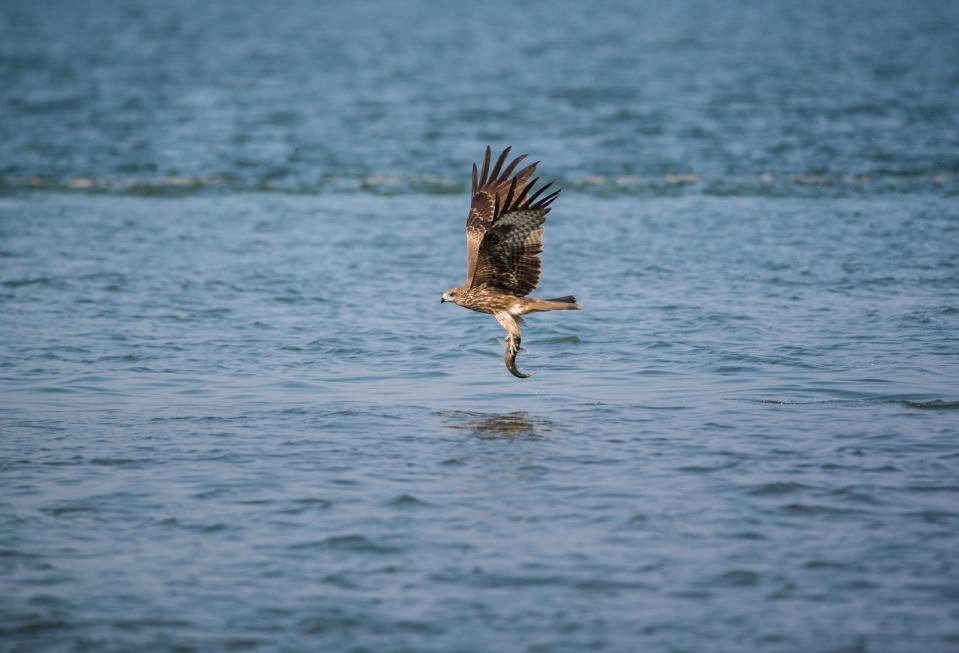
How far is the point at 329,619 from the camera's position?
6.14 meters

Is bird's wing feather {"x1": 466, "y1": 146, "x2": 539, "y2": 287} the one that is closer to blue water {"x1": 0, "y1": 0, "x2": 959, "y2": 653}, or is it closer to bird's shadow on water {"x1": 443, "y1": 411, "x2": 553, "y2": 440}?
blue water {"x1": 0, "y1": 0, "x2": 959, "y2": 653}

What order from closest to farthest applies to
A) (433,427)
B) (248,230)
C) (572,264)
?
(433,427), (572,264), (248,230)

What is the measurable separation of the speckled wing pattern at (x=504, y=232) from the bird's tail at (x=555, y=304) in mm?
134

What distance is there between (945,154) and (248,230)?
452 inches

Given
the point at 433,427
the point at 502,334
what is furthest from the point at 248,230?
the point at 433,427

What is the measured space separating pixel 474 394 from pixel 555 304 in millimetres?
933

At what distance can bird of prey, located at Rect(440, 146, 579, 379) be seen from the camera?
33.1ft

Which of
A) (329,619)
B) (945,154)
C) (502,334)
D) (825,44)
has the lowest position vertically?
(329,619)

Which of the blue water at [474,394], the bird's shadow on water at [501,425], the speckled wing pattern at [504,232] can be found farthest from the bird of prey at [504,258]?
the bird's shadow on water at [501,425]

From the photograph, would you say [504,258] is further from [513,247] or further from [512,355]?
[512,355]

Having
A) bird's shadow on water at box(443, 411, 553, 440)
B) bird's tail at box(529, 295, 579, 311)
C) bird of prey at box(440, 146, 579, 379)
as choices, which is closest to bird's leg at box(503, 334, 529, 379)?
bird of prey at box(440, 146, 579, 379)

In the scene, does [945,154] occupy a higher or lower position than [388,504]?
higher

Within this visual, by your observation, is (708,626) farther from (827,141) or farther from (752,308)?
(827,141)

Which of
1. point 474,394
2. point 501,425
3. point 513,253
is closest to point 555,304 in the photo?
point 513,253
